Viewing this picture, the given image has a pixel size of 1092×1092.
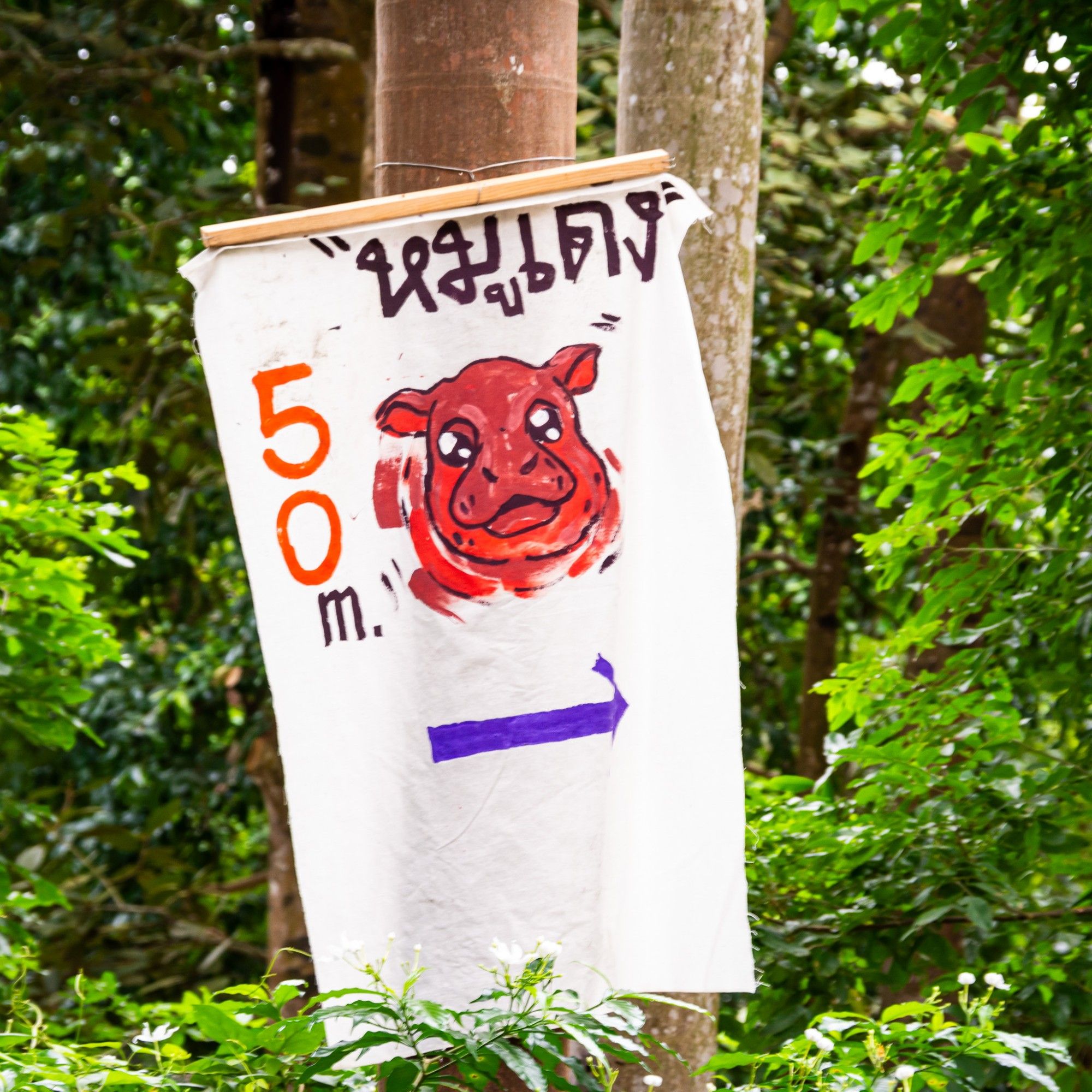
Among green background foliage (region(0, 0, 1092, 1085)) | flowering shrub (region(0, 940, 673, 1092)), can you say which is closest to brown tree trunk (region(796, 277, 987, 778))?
green background foliage (region(0, 0, 1092, 1085))

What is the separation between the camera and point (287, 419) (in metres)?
1.91

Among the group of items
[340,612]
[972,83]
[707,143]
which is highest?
[972,83]

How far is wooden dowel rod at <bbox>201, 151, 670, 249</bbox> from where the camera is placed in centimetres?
179

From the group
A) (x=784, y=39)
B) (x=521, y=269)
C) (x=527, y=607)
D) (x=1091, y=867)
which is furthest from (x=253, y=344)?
(x=784, y=39)

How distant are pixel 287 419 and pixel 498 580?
0.41 meters

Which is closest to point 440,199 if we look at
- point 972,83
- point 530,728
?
point 530,728

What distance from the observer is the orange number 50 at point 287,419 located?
6.23ft

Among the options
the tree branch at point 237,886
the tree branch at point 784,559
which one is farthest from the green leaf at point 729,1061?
the tree branch at point 237,886

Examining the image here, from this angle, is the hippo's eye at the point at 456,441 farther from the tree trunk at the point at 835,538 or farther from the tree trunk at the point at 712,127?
the tree trunk at the point at 835,538

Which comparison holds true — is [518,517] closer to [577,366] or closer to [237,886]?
[577,366]

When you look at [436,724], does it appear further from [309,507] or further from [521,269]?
[521,269]

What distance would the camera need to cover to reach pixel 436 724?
188 cm

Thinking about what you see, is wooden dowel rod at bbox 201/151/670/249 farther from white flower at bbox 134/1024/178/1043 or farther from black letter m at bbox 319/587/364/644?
white flower at bbox 134/1024/178/1043

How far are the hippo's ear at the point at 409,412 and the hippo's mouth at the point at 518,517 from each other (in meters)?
0.17
